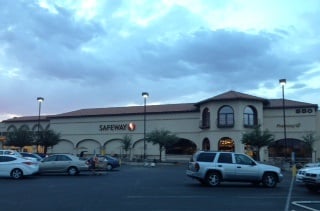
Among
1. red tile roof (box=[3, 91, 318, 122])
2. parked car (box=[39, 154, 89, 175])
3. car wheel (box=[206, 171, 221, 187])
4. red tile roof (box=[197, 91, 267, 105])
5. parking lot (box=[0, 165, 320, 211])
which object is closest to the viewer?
parking lot (box=[0, 165, 320, 211])

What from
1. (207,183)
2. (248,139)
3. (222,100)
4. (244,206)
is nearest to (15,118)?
(222,100)

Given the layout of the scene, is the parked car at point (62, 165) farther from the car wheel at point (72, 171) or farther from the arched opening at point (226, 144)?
the arched opening at point (226, 144)

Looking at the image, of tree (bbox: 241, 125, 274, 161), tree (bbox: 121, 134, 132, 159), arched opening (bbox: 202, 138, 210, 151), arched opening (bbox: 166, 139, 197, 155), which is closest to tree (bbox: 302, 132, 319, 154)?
tree (bbox: 241, 125, 274, 161)

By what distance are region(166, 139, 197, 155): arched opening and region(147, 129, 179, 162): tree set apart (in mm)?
3746

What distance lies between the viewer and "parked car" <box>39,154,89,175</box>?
30.7 metres

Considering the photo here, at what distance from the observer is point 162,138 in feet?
202

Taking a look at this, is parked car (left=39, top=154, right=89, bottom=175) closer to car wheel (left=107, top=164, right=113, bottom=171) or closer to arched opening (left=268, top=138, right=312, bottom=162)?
car wheel (left=107, top=164, right=113, bottom=171)

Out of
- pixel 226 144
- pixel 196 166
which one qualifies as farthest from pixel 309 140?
pixel 196 166

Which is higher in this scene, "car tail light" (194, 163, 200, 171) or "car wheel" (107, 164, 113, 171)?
"car tail light" (194, 163, 200, 171)

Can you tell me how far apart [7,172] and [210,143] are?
1534 inches

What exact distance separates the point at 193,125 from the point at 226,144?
697 centimetres

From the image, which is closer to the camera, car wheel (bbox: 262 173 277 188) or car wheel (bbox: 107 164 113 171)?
car wheel (bbox: 262 173 277 188)

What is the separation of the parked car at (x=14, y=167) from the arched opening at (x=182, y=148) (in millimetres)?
41350

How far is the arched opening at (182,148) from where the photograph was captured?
218 ft
